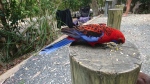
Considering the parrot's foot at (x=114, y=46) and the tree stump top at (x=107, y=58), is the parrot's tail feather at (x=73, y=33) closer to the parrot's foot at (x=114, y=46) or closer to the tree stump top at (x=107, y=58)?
the tree stump top at (x=107, y=58)

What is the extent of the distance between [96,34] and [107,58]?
0.83 ft

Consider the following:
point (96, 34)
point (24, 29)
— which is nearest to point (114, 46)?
point (96, 34)

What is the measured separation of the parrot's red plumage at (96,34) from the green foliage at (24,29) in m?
2.55

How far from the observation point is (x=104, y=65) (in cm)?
98

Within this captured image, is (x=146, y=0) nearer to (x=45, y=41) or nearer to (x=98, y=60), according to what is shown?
(x=45, y=41)

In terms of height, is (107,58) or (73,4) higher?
(73,4)

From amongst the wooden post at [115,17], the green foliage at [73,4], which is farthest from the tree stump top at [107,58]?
the green foliage at [73,4]

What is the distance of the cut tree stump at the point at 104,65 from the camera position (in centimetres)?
90

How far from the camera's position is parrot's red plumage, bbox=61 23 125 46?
1241 mm

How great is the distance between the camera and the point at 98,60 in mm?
1044

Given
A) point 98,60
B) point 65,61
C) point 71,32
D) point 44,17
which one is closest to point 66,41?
point 71,32

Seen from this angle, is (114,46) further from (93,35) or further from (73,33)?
(73,33)

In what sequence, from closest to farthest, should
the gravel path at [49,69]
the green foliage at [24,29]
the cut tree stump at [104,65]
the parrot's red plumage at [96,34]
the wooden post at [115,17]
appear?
the cut tree stump at [104,65] → the parrot's red plumage at [96,34] → the gravel path at [49,69] → the wooden post at [115,17] → the green foliage at [24,29]

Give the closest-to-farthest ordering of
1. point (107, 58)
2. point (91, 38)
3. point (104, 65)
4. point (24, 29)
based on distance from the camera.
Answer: point (104, 65), point (107, 58), point (91, 38), point (24, 29)
